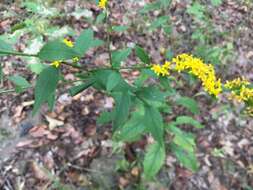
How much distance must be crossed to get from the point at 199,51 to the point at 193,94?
53cm

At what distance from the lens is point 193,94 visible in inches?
154

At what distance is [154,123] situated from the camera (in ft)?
5.37

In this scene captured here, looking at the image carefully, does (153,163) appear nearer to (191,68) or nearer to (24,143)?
(24,143)

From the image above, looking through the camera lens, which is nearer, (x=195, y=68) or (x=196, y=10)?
(x=195, y=68)

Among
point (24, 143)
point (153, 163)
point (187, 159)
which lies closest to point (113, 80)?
point (153, 163)

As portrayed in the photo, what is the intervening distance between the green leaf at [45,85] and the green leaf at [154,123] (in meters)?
0.45

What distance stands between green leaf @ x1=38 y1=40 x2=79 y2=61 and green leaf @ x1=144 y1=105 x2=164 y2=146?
439 mm

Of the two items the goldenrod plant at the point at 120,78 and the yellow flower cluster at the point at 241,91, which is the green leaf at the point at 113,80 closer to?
the goldenrod plant at the point at 120,78

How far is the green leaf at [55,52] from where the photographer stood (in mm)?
1335

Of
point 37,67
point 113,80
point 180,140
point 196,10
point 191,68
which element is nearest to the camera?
point 113,80

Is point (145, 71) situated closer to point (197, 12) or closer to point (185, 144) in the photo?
point (185, 144)

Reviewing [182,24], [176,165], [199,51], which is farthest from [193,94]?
[182,24]

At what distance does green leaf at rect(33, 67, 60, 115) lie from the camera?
1.38 meters

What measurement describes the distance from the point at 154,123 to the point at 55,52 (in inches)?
21.6
